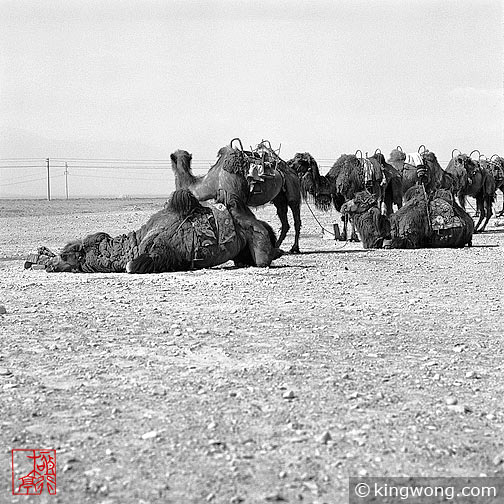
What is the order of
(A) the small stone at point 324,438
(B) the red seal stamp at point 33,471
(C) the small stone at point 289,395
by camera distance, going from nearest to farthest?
(B) the red seal stamp at point 33,471, (A) the small stone at point 324,438, (C) the small stone at point 289,395

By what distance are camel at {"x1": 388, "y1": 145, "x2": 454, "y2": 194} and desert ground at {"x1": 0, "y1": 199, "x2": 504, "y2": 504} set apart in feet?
30.5

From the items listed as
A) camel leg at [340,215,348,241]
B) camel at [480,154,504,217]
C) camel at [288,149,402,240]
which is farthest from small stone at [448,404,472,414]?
camel at [480,154,504,217]

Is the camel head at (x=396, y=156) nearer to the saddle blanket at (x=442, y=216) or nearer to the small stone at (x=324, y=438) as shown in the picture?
the saddle blanket at (x=442, y=216)

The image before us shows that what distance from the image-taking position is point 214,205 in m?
11.2

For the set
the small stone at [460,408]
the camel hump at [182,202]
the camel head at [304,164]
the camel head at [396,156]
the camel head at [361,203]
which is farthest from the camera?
the camel head at [396,156]

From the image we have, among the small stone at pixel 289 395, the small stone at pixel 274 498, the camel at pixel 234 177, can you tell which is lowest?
the small stone at pixel 274 498

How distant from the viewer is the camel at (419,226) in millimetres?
14617

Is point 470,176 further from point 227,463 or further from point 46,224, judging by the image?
point 227,463

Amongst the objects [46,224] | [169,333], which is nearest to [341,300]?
[169,333]

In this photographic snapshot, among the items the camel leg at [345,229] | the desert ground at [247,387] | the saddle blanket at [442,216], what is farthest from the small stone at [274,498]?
the camel leg at [345,229]

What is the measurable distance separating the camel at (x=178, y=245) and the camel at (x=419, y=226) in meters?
4.06

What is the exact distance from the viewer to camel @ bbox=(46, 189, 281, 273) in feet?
34.9

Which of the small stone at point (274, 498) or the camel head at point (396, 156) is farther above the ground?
the camel head at point (396, 156)

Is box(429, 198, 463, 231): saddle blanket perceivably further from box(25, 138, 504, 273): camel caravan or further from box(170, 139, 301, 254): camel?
box(170, 139, 301, 254): camel
